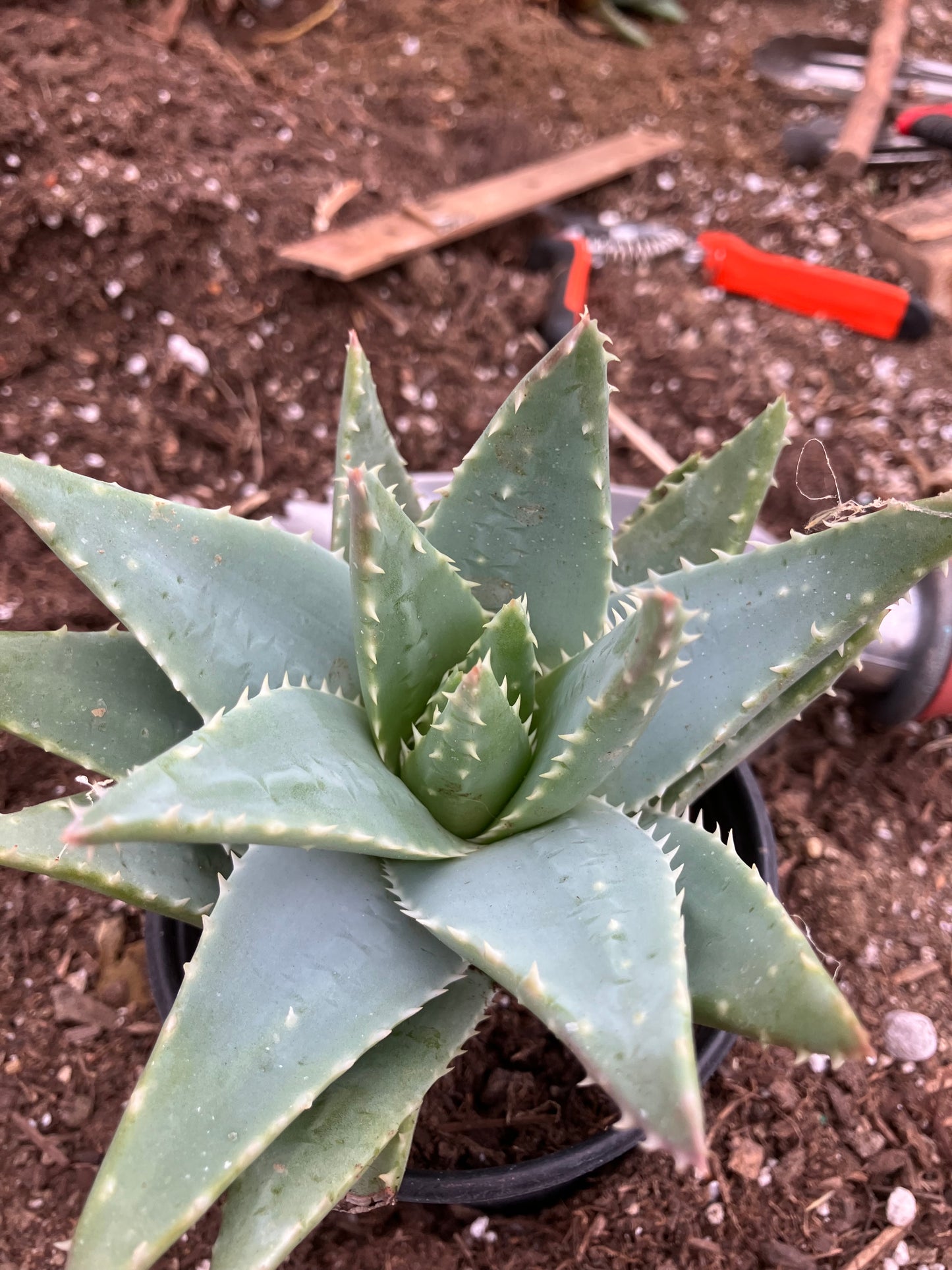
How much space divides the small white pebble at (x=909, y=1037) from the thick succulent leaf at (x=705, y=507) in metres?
0.65

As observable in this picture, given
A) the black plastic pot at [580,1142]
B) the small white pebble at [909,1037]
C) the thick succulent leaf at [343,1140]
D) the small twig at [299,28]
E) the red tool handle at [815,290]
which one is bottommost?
the small white pebble at [909,1037]

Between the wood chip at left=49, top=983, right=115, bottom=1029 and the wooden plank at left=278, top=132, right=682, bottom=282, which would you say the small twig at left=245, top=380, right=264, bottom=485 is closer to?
Result: the wooden plank at left=278, top=132, right=682, bottom=282

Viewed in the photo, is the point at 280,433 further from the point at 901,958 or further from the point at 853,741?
Answer: the point at 901,958

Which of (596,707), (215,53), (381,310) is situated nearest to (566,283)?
(381,310)

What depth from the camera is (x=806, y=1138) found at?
3.44ft

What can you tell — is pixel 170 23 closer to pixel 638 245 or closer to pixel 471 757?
pixel 638 245

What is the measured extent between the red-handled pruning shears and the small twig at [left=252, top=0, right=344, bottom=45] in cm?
82

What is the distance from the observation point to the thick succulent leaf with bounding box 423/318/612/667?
0.71 metres

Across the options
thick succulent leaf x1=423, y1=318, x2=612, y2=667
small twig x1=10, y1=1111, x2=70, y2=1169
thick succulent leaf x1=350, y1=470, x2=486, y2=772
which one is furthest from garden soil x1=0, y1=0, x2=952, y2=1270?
thick succulent leaf x1=350, y1=470, x2=486, y2=772

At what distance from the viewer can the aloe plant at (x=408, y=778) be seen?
0.56 metres

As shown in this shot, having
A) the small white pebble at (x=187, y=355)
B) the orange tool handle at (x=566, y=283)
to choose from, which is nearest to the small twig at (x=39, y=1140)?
the small white pebble at (x=187, y=355)

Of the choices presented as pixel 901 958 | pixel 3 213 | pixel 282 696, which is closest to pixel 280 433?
pixel 3 213

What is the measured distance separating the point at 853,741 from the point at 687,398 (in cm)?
72

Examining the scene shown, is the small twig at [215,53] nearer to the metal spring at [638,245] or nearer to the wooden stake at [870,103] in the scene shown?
the metal spring at [638,245]
